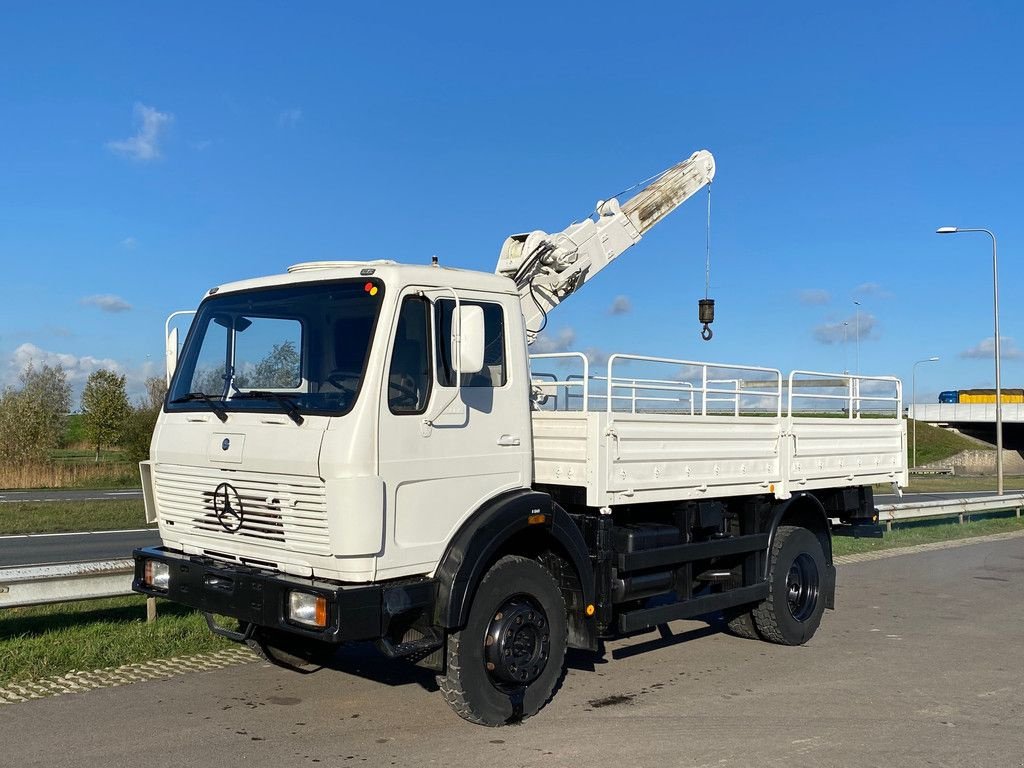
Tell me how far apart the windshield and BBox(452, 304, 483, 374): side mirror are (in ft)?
1.55

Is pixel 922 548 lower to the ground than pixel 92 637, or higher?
lower

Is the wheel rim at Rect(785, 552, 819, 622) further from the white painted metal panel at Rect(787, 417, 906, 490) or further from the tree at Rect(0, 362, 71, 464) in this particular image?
the tree at Rect(0, 362, 71, 464)

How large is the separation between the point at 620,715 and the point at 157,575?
3044mm

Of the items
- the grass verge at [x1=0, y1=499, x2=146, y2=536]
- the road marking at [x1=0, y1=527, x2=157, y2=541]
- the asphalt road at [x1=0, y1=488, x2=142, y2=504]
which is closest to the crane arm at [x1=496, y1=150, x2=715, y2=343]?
the road marking at [x1=0, y1=527, x2=157, y2=541]

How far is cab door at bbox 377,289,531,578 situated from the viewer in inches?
209

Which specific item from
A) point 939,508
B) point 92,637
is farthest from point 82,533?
point 939,508

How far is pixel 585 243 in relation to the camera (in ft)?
31.5

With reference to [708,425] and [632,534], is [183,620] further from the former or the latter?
[708,425]

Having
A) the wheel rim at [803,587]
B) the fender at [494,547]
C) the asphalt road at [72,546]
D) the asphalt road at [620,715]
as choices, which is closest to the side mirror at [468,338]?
the fender at [494,547]

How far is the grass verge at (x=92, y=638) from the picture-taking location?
22.0 feet

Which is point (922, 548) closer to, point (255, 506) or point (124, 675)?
point (124, 675)

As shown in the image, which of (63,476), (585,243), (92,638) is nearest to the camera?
(92,638)

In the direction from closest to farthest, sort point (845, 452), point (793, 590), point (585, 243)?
point (793, 590) < point (845, 452) < point (585, 243)

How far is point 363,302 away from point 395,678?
2.85 meters
